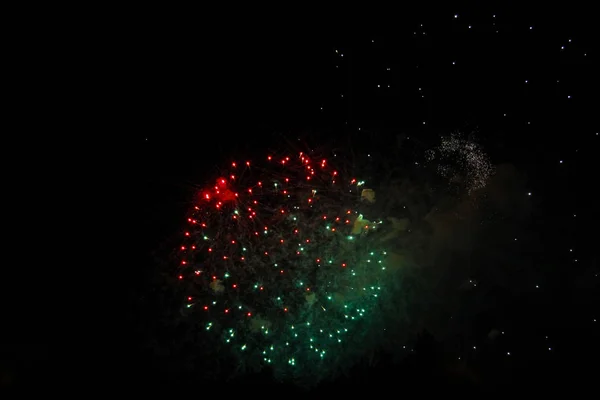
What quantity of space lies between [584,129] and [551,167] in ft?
1.47

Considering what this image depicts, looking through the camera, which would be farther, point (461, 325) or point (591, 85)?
point (461, 325)

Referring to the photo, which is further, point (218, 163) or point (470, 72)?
point (218, 163)

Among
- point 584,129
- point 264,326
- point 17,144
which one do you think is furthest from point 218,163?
point 584,129

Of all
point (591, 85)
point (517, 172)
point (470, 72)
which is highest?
point (470, 72)

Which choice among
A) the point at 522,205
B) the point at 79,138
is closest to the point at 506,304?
the point at 522,205

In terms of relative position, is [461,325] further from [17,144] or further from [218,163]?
[17,144]

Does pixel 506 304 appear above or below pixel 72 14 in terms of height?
below

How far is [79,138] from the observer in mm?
3996

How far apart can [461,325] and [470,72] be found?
97.1 inches

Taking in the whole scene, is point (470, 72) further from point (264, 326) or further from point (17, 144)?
point (17, 144)

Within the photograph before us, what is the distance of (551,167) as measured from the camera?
3.72 meters

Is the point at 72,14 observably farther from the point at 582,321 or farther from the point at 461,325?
the point at 582,321

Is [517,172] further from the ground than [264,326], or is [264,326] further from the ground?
[517,172]

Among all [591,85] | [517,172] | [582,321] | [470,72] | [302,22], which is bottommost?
[582,321]
